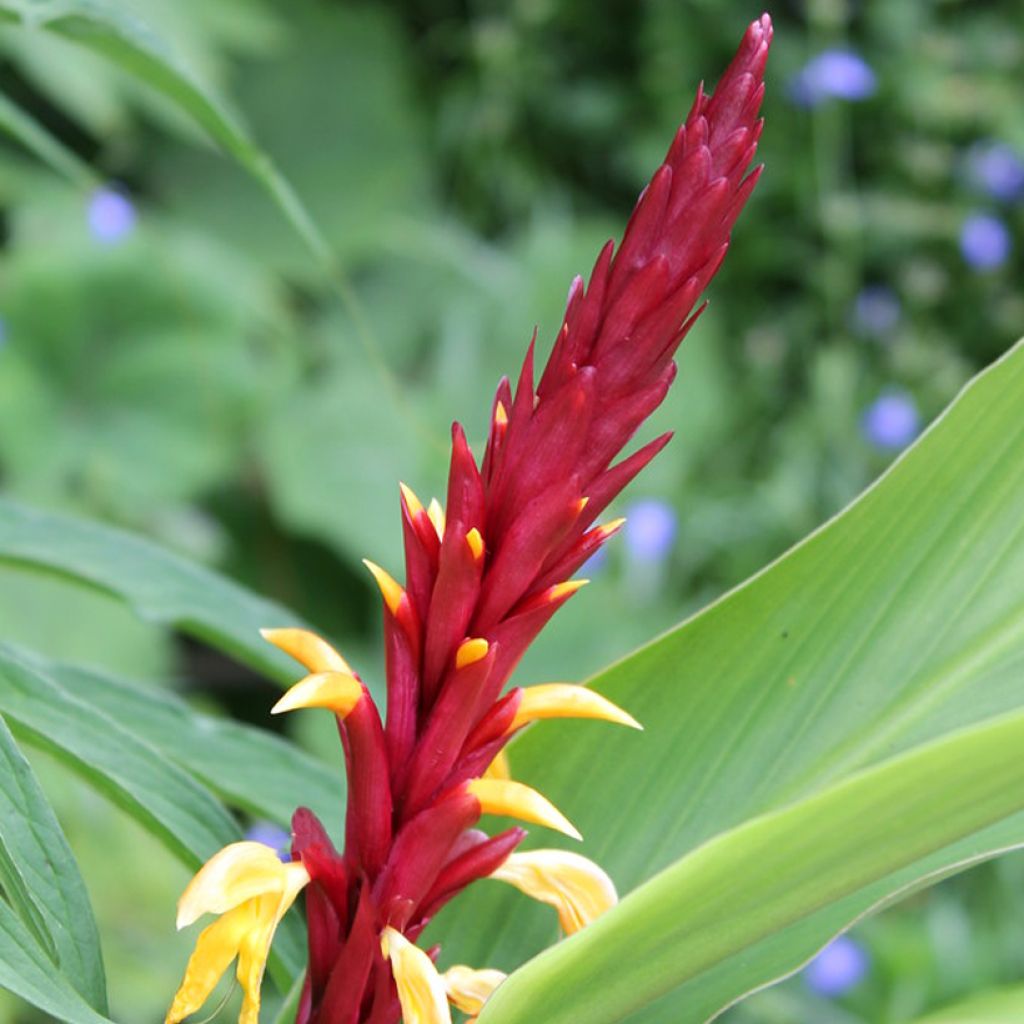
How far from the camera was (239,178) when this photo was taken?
235cm

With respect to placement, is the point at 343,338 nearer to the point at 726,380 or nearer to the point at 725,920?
the point at 726,380

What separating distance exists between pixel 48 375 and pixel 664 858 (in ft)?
5.53

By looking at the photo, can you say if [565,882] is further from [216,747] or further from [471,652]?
[216,747]

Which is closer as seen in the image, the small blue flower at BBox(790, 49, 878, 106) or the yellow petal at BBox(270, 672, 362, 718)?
the yellow petal at BBox(270, 672, 362, 718)

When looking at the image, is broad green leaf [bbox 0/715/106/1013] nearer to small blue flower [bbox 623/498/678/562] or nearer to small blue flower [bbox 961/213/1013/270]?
small blue flower [bbox 623/498/678/562]

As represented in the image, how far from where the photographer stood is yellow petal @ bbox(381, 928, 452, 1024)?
329 millimetres

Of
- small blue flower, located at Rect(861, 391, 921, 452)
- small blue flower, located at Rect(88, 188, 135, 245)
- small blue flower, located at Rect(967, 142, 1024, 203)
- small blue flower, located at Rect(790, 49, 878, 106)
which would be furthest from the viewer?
small blue flower, located at Rect(967, 142, 1024, 203)

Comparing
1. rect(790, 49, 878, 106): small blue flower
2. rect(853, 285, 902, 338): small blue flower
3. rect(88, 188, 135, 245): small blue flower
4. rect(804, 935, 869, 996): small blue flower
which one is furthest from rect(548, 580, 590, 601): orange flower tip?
rect(853, 285, 902, 338): small blue flower

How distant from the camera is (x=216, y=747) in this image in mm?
521

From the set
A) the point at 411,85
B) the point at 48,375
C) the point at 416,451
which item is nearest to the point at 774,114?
the point at 411,85

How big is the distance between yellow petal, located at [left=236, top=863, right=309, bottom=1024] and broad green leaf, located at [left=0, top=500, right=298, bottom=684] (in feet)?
0.67

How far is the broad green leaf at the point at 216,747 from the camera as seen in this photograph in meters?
0.51

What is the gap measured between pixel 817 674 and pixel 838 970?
1.14m

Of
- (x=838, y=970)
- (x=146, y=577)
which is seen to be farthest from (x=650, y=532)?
(x=146, y=577)
